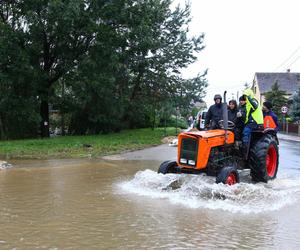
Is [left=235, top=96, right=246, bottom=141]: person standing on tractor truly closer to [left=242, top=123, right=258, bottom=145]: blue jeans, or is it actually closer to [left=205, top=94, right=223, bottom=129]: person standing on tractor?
[left=242, top=123, right=258, bottom=145]: blue jeans

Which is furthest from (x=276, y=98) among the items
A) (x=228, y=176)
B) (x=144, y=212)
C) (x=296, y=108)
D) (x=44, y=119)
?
(x=144, y=212)

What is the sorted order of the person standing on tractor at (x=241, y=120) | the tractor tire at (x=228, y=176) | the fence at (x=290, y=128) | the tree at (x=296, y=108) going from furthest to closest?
the fence at (x=290, y=128) → the tree at (x=296, y=108) → the person standing on tractor at (x=241, y=120) → the tractor tire at (x=228, y=176)

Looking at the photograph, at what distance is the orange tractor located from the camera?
9.73m

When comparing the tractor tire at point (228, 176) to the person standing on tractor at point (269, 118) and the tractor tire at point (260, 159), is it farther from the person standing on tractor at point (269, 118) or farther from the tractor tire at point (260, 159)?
the person standing on tractor at point (269, 118)

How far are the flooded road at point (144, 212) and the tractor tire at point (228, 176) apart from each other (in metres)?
0.18

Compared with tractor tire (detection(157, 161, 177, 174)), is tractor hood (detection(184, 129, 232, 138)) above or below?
above

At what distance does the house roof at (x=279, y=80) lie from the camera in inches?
3017

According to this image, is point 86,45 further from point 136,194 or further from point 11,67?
point 136,194

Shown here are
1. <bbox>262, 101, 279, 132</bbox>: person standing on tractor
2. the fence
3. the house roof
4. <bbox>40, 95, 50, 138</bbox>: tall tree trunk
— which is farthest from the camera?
the house roof

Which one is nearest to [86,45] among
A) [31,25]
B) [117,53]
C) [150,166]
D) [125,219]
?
[117,53]

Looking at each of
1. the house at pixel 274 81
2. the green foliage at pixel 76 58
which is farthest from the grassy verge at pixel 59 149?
the house at pixel 274 81

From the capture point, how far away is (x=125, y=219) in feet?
24.9

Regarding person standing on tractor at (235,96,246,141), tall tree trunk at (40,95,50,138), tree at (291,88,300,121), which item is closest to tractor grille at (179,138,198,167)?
person standing on tractor at (235,96,246,141)

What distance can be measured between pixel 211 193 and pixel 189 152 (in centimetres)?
109
